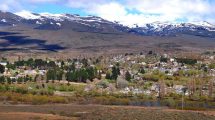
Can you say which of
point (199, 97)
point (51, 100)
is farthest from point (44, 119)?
point (199, 97)

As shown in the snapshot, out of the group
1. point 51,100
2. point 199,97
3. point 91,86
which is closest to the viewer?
point 51,100

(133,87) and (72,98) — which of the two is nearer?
(72,98)

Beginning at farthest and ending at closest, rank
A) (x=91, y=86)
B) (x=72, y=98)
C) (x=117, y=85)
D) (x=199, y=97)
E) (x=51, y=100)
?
(x=117, y=85), (x=91, y=86), (x=199, y=97), (x=72, y=98), (x=51, y=100)

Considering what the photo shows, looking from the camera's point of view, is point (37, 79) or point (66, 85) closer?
point (66, 85)

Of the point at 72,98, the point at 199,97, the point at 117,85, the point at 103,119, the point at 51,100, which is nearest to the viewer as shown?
the point at 103,119

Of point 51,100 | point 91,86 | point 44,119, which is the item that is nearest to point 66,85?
point 91,86

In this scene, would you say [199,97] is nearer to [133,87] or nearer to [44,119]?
[133,87]

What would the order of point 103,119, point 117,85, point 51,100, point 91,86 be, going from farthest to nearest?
1. point 117,85
2. point 91,86
3. point 51,100
4. point 103,119

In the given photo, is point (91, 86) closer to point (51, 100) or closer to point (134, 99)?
point (134, 99)

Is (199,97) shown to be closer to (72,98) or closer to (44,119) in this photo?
(72,98)
